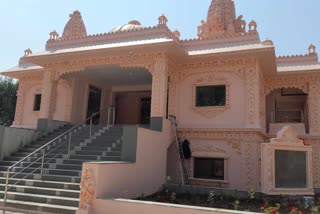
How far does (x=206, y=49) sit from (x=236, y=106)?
282 cm

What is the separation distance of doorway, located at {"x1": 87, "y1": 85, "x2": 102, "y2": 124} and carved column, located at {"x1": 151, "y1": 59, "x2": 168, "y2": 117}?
6.16 meters

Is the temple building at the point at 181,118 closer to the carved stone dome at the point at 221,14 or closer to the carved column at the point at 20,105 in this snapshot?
the carved column at the point at 20,105

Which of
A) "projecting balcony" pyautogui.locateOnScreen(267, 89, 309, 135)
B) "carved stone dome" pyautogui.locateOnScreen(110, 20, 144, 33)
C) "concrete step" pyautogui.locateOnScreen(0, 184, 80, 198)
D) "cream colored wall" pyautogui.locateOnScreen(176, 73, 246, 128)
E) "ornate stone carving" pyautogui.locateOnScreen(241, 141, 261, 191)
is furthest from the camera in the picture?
"carved stone dome" pyautogui.locateOnScreen(110, 20, 144, 33)

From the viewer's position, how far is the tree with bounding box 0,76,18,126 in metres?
29.4

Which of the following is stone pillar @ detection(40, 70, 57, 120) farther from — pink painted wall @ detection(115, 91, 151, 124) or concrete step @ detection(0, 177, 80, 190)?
concrete step @ detection(0, 177, 80, 190)

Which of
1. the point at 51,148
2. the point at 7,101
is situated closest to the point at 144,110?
the point at 51,148

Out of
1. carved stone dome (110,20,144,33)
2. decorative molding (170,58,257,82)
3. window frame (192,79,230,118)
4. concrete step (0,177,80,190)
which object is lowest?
concrete step (0,177,80,190)

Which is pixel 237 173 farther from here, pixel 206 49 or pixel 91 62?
pixel 91 62

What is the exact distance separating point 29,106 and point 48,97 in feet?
12.8

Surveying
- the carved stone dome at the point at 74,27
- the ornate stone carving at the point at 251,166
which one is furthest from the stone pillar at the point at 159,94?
the carved stone dome at the point at 74,27

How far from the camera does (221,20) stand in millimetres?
27344

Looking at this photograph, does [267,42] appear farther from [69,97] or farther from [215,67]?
[69,97]

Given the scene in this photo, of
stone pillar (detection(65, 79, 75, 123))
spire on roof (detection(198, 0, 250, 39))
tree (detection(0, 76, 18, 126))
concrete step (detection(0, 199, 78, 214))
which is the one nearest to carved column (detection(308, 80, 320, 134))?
concrete step (detection(0, 199, 78, 214))

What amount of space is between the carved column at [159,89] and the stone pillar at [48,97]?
5.22 meters
